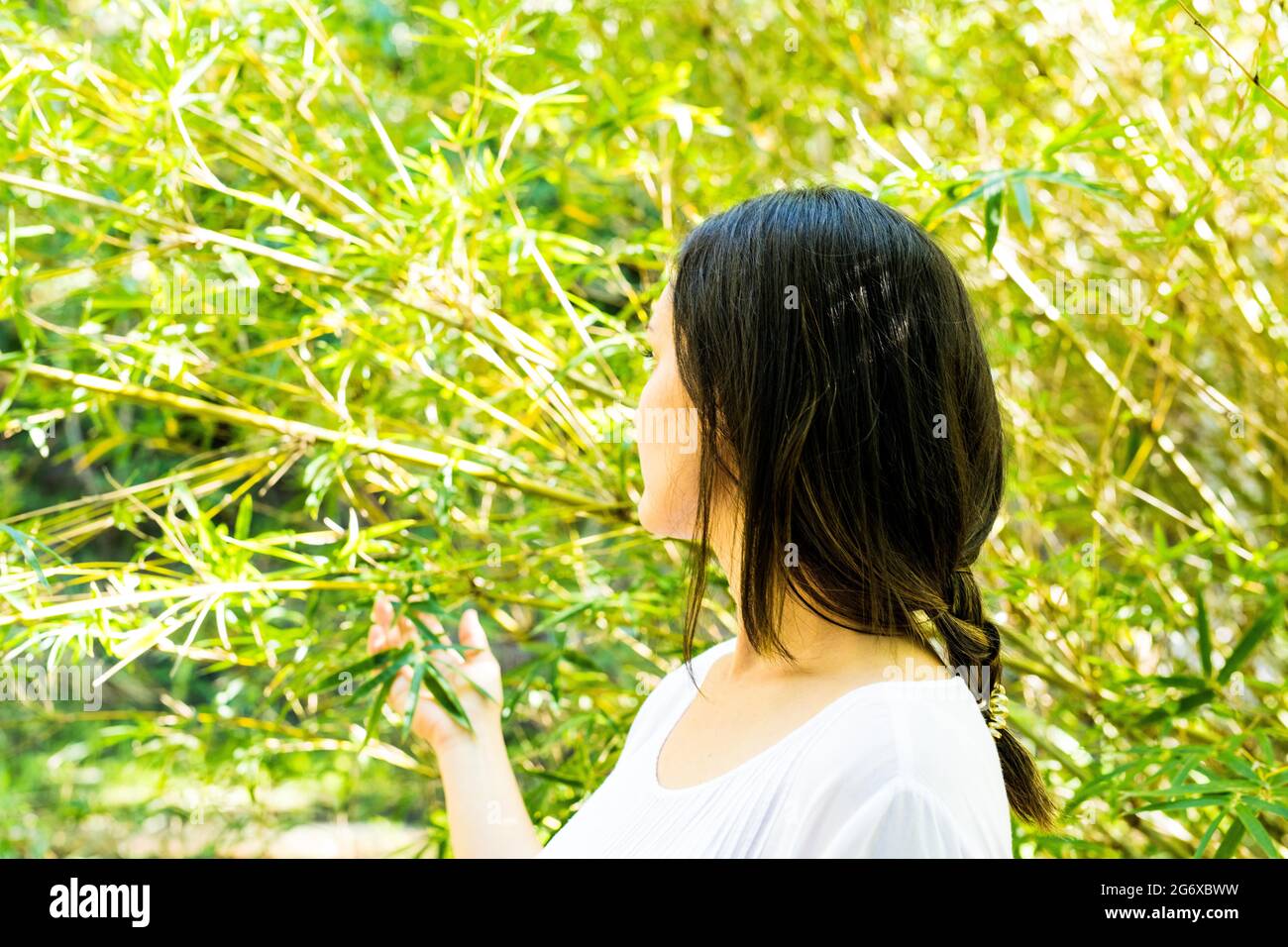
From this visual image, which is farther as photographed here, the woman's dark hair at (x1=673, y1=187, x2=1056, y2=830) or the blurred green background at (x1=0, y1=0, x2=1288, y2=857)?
the blurred green background at (x1=0, y1=0, x2=1288, y2=857)

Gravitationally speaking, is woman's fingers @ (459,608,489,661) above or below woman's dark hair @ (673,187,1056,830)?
below

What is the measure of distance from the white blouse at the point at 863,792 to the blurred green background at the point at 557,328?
501 millimetres

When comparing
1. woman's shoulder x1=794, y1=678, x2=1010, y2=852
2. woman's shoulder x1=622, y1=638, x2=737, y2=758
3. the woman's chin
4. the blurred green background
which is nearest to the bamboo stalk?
the blurred green background

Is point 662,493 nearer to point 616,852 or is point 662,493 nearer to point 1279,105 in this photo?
point 616,852

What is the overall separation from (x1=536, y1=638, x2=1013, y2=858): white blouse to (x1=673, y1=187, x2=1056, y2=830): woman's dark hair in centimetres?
10

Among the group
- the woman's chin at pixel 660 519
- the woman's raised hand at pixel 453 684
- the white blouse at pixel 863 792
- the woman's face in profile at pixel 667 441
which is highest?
the woman's face in profile at pixel 667 441

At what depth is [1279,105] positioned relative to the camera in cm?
114

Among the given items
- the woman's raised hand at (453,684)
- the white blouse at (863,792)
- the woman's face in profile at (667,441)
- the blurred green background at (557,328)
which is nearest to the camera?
the white blouse at (863,792)

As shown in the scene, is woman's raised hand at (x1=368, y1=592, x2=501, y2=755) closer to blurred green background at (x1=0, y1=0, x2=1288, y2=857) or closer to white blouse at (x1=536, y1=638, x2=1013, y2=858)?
blurred green background at (x1=0, y1=0, x2=1288, y2=857)

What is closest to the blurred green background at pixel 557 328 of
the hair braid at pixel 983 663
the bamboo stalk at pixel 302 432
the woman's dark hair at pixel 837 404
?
the bamboo stalk at pixel 302 432

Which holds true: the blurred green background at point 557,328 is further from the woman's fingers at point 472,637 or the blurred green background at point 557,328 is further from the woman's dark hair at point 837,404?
the woman's dark hair at point 837,404

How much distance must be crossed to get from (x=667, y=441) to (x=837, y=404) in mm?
169

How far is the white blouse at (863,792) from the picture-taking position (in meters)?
0.72

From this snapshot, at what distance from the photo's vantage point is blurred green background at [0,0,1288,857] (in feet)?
4.60
